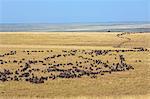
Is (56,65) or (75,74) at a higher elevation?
(56,65)

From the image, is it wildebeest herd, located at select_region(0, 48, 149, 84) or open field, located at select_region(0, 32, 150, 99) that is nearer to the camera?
open field, located at select_region(0, 32, 150, 99)

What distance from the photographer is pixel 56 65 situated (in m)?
44.4

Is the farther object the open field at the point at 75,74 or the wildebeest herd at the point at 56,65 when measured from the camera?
the wildebeest herd at the point at 56,65

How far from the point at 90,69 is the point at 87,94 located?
1139cm

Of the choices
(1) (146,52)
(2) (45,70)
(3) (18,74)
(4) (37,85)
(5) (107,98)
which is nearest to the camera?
(5) (107,98)

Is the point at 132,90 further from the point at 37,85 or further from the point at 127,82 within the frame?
the point at 37,85

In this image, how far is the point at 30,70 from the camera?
134 ft

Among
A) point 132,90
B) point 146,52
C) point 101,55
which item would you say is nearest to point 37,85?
point 132,90

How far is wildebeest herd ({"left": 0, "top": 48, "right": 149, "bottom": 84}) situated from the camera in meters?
38.2

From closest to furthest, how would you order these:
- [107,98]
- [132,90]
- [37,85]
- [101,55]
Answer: [107,98] → [132,90] → [37,85] → [101,55]

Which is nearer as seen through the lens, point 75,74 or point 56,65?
point 75,74

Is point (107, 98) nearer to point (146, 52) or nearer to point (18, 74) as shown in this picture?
point (18, 74)

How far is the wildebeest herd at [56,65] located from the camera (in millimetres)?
38156

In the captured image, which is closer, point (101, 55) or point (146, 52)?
point (101, 55)
